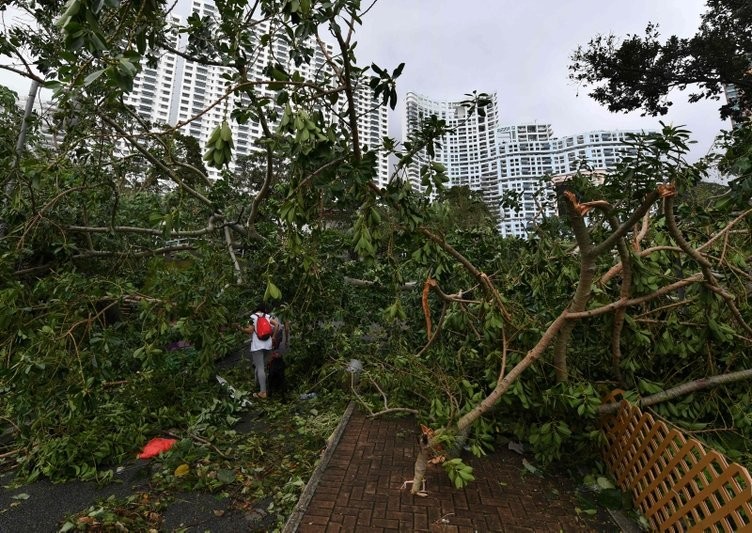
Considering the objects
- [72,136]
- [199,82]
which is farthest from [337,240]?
[199,82]

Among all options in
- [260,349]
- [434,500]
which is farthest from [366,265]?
[260,349]

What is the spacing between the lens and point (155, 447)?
391 cm

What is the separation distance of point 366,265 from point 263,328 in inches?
99.2

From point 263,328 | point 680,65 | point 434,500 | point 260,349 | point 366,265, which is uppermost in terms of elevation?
point 680,65

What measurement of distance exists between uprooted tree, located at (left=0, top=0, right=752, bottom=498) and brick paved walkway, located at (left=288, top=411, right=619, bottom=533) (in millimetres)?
266

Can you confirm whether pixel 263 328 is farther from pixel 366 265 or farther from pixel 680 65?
pixel 680 65

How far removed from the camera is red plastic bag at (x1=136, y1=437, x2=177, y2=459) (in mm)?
3809

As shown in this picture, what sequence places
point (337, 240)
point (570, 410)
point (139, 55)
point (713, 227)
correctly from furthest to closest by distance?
point (337, 240) < point (713, 227) < point (570, 410) < point (139, 55)

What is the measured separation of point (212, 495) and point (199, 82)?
952cm

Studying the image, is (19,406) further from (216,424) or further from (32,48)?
(32,48)

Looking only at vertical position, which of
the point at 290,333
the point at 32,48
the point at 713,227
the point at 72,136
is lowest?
the point at 290,333

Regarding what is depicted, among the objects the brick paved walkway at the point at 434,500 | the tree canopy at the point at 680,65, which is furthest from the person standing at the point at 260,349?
the tree canopy at the point at 680,65

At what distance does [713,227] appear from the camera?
3686 millimetres

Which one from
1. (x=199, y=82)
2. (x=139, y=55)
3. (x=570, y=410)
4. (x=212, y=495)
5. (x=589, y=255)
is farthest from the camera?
(x=199, y=82)
